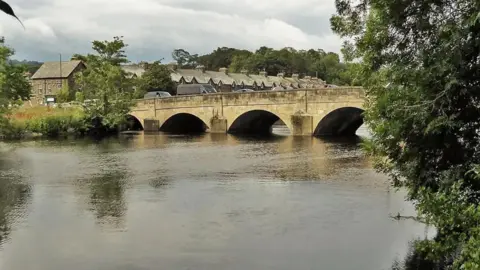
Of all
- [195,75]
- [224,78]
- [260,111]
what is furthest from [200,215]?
[224,78]

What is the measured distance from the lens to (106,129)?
165 ft

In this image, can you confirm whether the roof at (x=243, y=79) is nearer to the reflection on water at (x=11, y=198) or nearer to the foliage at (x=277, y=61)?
the foliage at (x=277, y=61)

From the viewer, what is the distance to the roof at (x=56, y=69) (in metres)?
87.4

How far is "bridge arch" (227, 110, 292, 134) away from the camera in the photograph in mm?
48109

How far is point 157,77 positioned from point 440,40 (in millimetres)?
71274

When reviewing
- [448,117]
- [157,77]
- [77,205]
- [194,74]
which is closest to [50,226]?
[77,205]

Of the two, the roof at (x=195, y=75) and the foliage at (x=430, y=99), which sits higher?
the roof at (x=195, y=75)

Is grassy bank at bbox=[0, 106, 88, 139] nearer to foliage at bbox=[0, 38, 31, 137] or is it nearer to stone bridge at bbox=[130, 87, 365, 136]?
foliage at bbox=[0, 38, 31, 137]

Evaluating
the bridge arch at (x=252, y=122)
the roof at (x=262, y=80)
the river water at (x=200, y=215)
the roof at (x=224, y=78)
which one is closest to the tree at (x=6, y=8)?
the river water at (x=200, y=215)

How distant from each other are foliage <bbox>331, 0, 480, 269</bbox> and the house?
80.8 metres

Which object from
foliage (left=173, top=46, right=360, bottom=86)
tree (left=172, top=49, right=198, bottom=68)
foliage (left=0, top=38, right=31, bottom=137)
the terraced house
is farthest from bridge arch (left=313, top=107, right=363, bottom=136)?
tree (left=172, top=49, right=198, bottom=68)

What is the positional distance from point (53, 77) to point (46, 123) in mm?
45584

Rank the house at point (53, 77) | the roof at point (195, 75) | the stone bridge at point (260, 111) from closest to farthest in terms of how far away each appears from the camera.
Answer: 1. the stone bridge at point (260, 111)
2. the house at point (53, 77)
3. the roof at point (195, 75)

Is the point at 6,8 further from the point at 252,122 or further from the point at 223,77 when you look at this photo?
the point at 223,77
